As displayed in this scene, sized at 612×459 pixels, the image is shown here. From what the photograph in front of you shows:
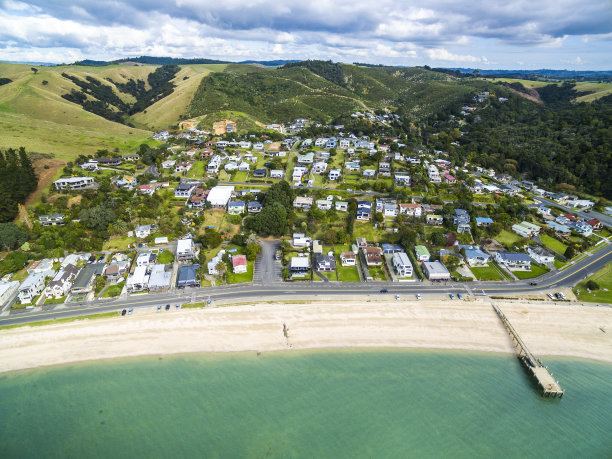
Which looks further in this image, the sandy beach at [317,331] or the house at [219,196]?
the house at [219,196]

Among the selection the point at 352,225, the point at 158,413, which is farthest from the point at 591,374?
the point at 158,413

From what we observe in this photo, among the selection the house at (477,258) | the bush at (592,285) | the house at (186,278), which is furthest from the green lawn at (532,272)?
the house at (186,278)

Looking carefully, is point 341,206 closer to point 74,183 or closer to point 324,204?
point 324,204

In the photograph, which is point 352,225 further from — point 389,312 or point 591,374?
point 591,374

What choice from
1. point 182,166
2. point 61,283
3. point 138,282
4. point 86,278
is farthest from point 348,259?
point 182,166

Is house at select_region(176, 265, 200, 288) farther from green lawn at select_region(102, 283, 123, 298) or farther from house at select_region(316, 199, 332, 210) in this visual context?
house at select_region(316, 199, 332, 210)

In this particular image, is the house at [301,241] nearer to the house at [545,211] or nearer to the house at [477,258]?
the house at [477,258]

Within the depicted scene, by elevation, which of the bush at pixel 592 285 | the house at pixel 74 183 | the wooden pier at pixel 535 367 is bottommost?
the wooden pier at pixel 535 367
